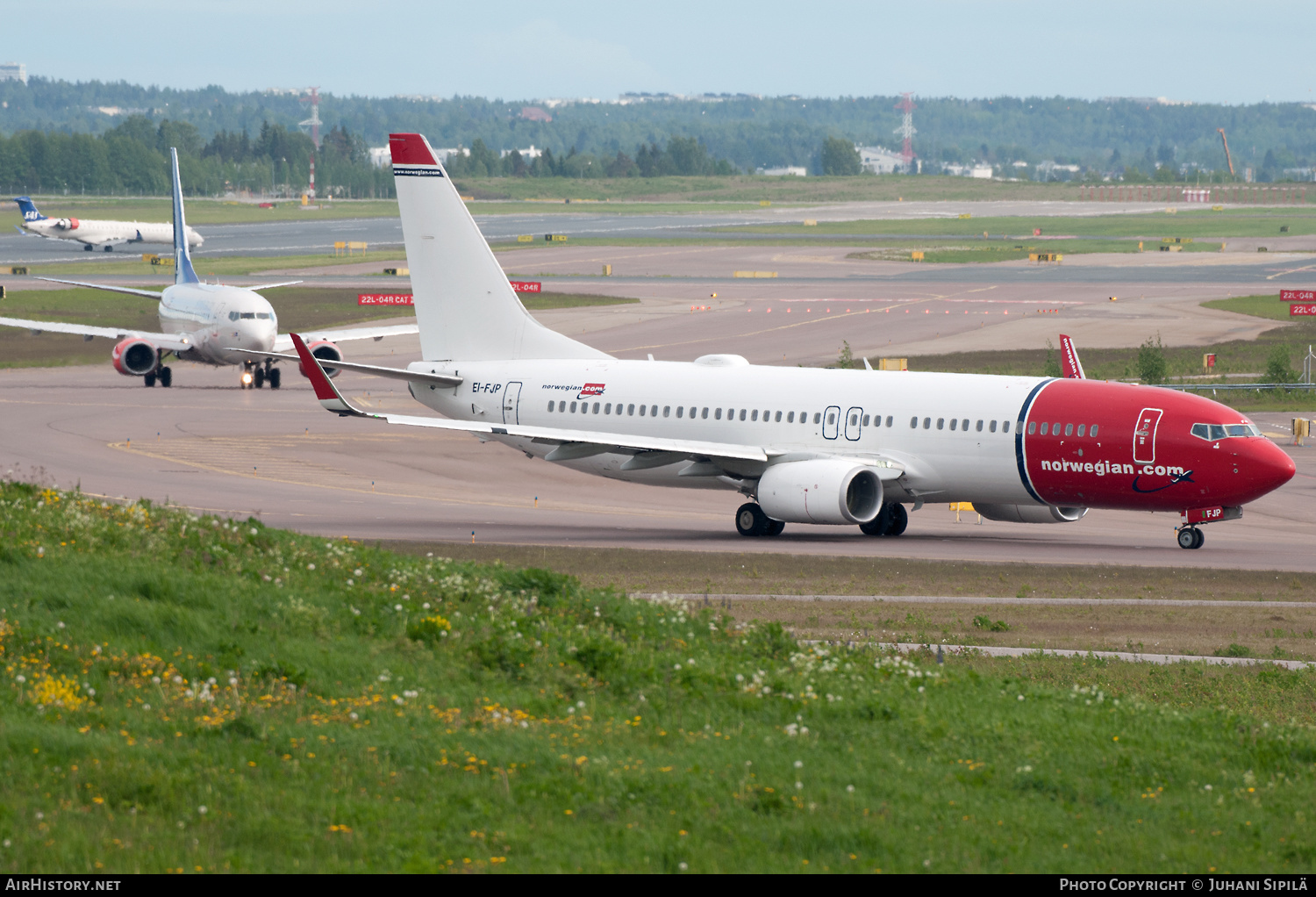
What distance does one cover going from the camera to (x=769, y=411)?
4381 cm

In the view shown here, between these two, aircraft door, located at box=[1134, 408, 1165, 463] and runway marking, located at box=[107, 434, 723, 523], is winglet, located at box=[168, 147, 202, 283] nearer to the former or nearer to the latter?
runway marking, located at box=[107, 434, 723, 523]

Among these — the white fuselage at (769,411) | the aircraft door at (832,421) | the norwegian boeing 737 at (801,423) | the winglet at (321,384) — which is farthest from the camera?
the aircraft door at (832,421)

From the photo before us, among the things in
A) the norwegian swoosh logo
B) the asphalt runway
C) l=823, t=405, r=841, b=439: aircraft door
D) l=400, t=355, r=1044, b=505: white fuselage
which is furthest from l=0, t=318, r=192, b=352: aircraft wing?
the norwegian swoosh logo

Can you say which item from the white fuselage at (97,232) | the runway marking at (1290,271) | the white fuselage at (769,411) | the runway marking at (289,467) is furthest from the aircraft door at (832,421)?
the white fuselage at (97,232)

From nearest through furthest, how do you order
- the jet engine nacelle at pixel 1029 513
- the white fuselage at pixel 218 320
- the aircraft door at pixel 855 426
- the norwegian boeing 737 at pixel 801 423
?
1. the norwegian boeing 737 at pixel 801 423
2. the aircraft door at pixel 855 426
3. the jet engine nacelle at pixel 1029 513
4. the white fuselage at pixel 218 320

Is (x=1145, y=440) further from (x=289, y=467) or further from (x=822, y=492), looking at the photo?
(x=289, y=467)

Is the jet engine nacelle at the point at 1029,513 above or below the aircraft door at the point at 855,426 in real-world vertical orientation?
below

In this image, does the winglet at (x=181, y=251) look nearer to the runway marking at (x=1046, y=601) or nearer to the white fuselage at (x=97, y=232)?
the runway marking at (x=1046, y=601)

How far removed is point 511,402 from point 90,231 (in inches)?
6042

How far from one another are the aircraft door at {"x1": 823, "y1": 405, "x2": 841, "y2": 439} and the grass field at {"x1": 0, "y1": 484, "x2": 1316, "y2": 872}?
1904cm

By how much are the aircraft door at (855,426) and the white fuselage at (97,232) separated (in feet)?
510

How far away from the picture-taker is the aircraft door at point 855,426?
139 feet

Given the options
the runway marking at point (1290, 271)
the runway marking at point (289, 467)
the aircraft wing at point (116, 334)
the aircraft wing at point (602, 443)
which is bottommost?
the runway marking at point (289, 467)
